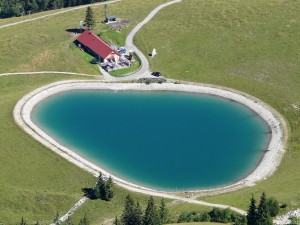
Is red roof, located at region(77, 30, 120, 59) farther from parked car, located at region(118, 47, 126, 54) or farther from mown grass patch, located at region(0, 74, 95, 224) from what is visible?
mown grass patch, located at region(0, 74, 95, 224)

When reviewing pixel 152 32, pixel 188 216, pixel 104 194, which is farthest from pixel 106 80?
pixel 188 216

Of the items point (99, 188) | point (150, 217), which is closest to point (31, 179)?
point (99, 188)

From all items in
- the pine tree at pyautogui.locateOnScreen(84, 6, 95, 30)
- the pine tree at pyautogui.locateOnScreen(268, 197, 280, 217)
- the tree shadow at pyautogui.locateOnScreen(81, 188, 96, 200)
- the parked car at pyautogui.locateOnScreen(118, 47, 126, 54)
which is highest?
the pine tree at pyautogui.locateOnScreen(84, 6, 95, 30)

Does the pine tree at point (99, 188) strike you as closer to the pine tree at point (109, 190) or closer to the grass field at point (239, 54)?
the pine tree at point (109, 190)

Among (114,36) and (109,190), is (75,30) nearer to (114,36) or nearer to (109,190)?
(114,36)

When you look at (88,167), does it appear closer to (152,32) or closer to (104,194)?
(104,194)

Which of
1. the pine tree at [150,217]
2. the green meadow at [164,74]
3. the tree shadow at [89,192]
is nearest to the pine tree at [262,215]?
the green meadow at [164,74]

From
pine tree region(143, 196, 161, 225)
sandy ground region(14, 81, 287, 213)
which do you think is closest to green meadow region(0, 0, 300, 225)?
sandy ground region(14, 81, 287, 213)
